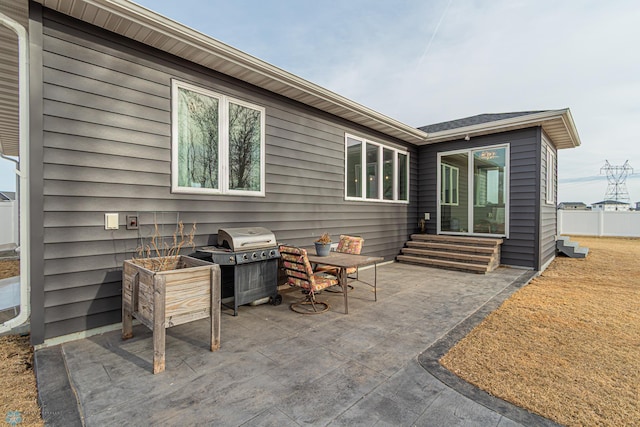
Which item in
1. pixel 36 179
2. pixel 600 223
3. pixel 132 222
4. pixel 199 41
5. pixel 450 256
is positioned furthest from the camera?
pixel 600 223

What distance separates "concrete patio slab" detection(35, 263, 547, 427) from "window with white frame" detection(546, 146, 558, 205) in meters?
5.65

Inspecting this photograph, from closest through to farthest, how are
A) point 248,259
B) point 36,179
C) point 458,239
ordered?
point 36,179 < point 248,259 < point 458,239

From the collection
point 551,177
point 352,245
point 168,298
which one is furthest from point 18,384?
point 551,177

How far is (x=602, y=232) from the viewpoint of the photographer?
13.3 m

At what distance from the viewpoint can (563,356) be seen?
7.85 ft

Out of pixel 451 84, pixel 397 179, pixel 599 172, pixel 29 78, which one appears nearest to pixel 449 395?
pixel 29 78

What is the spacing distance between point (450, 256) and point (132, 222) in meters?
5.94

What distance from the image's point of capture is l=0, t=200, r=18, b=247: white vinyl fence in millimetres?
8375

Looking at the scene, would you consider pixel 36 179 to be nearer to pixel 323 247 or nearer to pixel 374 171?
pixel 323 247

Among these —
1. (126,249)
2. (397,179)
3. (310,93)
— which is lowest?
(126,249)

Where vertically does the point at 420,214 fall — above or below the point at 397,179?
below

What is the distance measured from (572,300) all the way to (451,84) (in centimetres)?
832

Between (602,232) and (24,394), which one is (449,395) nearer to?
(24,394)

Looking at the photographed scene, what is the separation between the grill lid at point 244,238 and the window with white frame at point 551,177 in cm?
714
